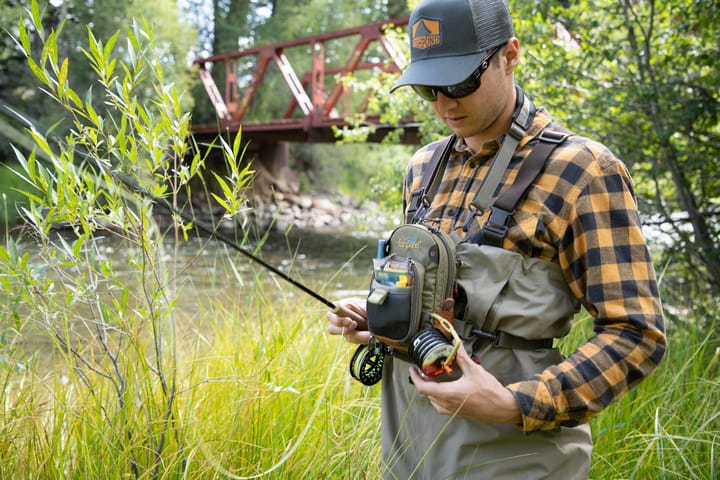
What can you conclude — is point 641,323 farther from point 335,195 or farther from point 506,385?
point 335,195

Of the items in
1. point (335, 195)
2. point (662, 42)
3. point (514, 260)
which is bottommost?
point (335, 195)

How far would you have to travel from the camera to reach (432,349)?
1222 millimetres

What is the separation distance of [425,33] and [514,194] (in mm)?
424

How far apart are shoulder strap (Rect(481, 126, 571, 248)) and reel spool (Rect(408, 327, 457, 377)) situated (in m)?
→ 0.24

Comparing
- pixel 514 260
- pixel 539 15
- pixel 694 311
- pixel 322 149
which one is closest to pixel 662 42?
pixel 539 15

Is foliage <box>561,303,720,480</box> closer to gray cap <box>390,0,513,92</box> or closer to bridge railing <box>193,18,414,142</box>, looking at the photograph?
gray cap <box>390,0,513,92</box>

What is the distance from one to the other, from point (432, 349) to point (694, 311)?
401 cm

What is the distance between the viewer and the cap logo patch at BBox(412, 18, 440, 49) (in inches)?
56.1

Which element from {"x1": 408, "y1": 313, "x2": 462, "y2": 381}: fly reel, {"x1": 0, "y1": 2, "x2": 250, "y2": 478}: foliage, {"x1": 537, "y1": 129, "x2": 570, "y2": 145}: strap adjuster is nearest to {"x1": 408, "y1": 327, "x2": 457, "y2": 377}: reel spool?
{"x1": 408, "y1": 313, "x2": 462, "y2": 381}: fly reel

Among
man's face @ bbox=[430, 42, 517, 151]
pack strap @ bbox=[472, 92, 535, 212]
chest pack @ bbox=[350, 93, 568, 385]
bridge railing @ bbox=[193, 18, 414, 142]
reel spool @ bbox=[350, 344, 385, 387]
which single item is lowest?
bridge railing @ bbox=[193, 18, 414, 142]

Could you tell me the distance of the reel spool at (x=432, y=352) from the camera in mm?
1213

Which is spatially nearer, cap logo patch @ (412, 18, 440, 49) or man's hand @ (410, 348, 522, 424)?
man's hand @ (410, 348, 522, 424)

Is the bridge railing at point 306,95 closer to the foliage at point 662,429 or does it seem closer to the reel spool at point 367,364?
the foliage at point 662,429

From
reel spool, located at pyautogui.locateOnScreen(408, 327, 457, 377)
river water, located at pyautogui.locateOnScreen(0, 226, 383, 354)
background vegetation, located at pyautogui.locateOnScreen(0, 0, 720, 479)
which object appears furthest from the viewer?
river water, located at pyautogui.locateOnScreen(0, 226, 383, 354)
